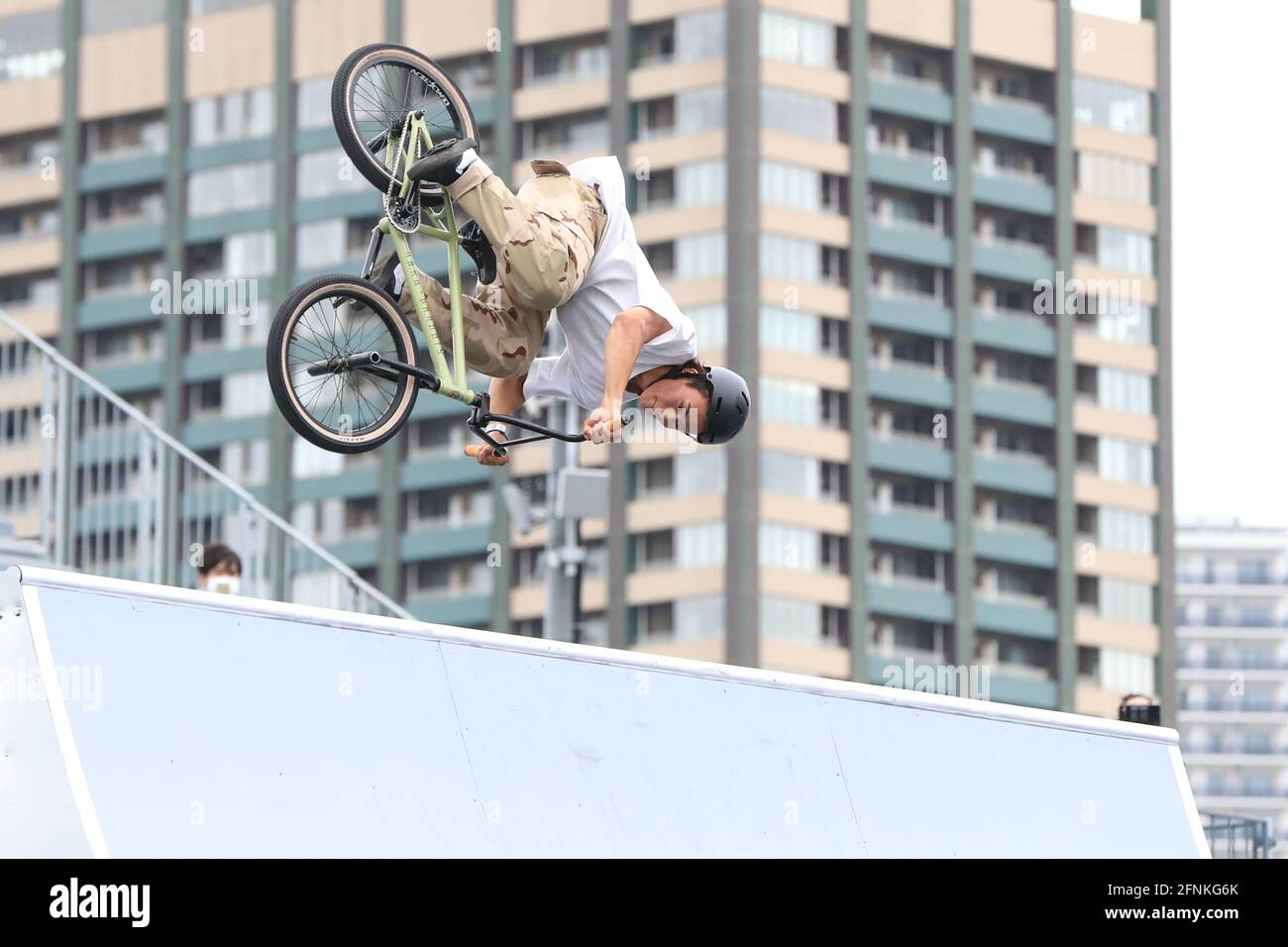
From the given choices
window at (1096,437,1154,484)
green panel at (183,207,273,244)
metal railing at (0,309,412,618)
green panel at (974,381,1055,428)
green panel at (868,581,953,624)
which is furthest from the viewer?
green panel at (183,207,273,244)

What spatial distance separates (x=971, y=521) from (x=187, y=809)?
76.4 m

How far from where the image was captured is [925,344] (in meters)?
85.5

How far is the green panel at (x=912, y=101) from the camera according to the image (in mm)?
85188

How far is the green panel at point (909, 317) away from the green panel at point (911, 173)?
4.11 meters

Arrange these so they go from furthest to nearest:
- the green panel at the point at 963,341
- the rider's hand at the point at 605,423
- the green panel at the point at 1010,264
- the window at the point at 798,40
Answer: the green panel at the point at 1010,264 → the green panel at the point at 963,341 → the window at the point at 798,40 → the rider's hand at the point at 605,423

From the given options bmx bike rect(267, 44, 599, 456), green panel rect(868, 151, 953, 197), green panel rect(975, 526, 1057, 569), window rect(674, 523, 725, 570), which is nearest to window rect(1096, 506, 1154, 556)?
green panel rect(975, 526, 1057, 569)

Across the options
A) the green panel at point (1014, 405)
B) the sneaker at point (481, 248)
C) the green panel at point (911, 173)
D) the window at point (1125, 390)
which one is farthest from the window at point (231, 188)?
the sneaker at point (481, 248)

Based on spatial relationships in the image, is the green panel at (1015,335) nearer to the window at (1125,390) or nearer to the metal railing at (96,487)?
the window at (1125,390)

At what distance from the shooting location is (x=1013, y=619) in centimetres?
8456

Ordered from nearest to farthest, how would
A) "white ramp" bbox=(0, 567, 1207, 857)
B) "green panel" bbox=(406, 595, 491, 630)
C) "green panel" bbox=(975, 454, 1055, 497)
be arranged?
1. "white ramp" bbox=(0, 567, 1207, 857)
2. "green panel" bbox=(406, 595, 491, 630)
3. "green panel" bbox=(975, 454, 1055, 497)

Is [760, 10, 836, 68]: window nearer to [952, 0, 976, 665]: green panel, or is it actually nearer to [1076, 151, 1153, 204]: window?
[952, 0, 976, 665]: green panel

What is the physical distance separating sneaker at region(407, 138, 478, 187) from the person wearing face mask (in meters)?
4.14

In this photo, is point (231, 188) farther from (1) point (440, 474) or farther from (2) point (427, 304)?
(2) point (427, 304)

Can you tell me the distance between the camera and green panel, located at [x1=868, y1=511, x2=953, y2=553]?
82.4 metres
